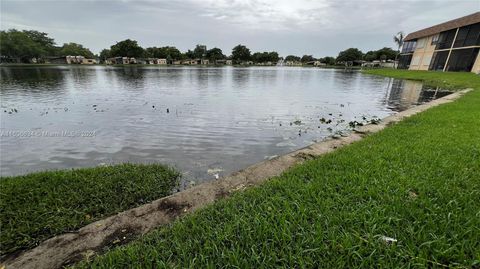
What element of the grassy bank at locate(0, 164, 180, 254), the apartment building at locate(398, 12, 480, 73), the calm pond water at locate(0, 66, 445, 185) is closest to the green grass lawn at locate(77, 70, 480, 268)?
the grassy bank at locate(0, 164, 180, 254)

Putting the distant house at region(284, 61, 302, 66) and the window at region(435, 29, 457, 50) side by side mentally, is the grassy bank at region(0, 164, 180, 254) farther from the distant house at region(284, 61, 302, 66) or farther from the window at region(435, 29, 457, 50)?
the distant house at region(284, 61, 302, 66)

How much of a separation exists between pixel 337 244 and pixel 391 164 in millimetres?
2538

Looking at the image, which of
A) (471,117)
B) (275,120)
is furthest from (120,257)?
(471,117)

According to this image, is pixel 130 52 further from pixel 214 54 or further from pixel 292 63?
pixel 292 63

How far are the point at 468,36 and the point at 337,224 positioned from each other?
46.6 metres

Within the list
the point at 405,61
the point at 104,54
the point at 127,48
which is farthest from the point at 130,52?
the point at 405,61

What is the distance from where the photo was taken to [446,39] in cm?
3931

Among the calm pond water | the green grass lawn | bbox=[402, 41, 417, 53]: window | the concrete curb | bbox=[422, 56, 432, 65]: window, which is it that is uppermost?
bbox=[402, 41, 417, 53]: window

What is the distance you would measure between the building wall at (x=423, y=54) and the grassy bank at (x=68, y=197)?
53512 millimetres

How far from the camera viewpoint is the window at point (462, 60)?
3337 centimetres

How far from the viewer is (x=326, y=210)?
2969 millimetres

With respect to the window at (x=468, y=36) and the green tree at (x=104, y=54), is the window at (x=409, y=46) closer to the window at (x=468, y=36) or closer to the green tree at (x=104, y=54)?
the window at (x=468, y=36)

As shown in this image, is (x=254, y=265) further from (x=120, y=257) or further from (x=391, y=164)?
(x=391, y=164)

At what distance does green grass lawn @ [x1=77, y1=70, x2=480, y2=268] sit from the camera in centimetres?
230
